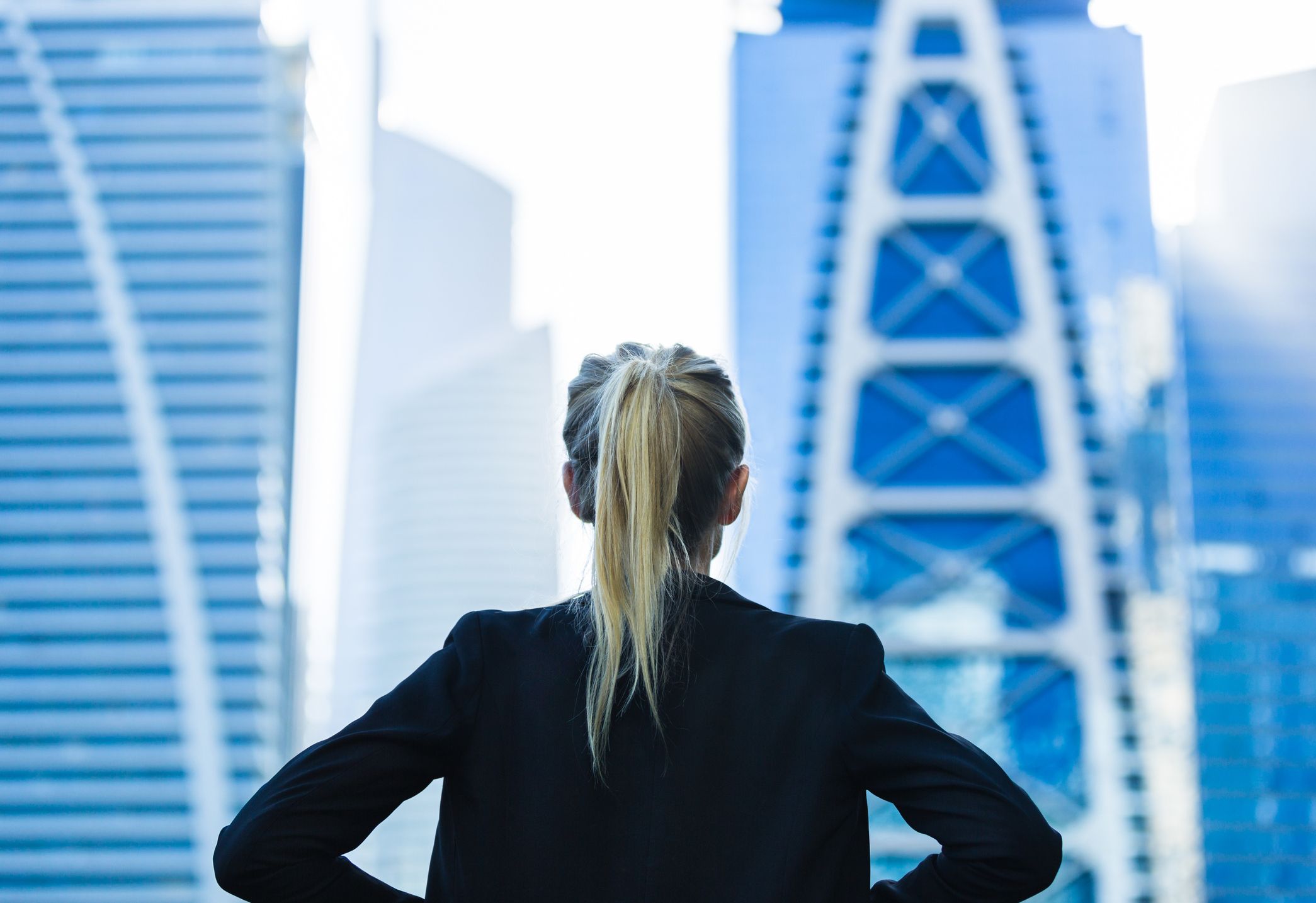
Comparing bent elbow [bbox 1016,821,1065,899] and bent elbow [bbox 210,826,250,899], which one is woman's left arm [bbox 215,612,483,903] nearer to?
bent elbow [bbox 210,826,250,899]

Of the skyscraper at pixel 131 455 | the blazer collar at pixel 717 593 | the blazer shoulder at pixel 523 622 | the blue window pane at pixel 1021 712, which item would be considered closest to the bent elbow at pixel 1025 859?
the blazer collar at pixel 717 593

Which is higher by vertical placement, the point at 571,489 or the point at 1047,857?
the point at 571,489

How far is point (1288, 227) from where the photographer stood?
45.5 metres

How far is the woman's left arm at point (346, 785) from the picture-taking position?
1.05m

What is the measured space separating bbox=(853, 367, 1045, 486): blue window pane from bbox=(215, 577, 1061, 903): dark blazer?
32.0m

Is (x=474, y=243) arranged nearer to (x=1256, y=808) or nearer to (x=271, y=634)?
(x=271, y=634)

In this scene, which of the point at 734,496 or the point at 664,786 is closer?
the point at 664,786

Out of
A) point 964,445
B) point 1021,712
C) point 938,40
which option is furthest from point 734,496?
point 938,40

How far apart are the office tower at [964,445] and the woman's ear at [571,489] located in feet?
98.8

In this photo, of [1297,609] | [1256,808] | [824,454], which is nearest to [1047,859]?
[824,454]

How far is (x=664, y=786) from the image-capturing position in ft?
3.60

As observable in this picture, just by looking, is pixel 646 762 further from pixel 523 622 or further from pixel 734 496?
pixel 734 496

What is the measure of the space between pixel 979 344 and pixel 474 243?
130 feet

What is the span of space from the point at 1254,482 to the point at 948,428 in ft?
61.1
